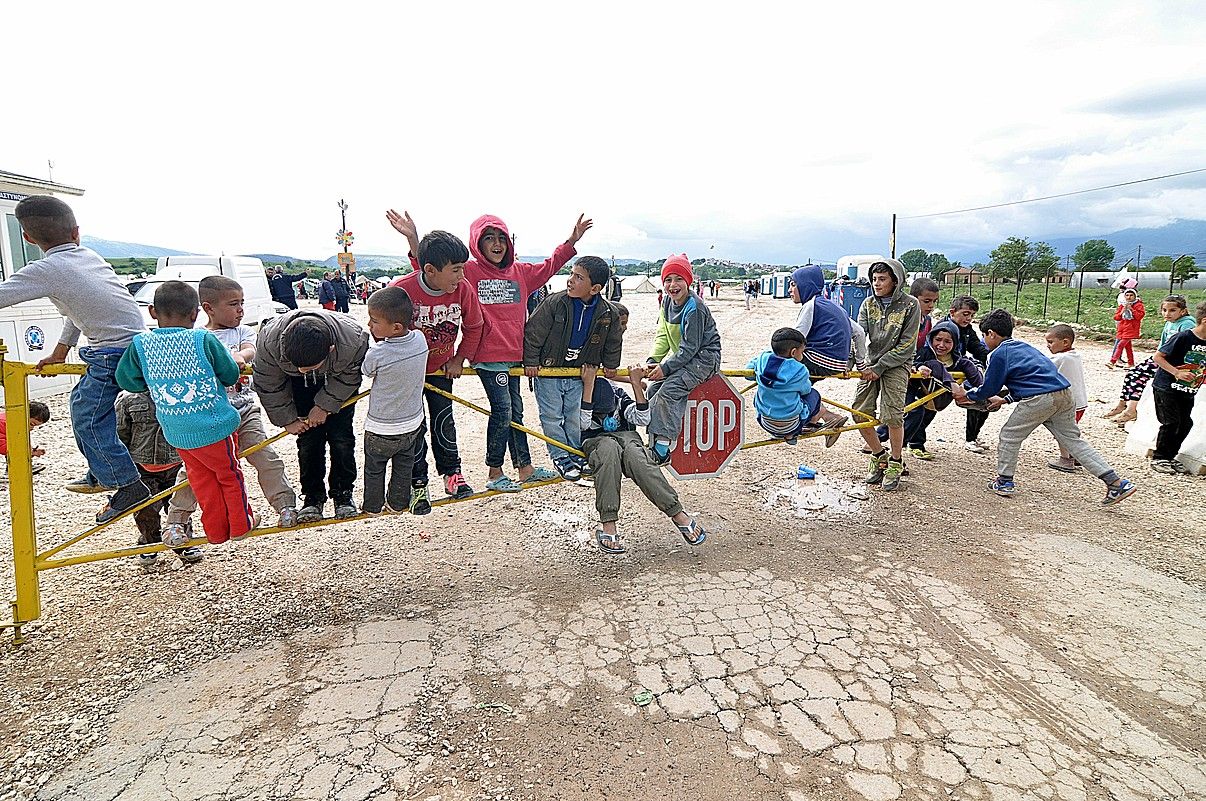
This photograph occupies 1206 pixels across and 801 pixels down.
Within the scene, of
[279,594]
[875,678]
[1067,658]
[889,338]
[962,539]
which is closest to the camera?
[875,678]

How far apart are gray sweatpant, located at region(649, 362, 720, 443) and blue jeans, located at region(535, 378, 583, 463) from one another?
0.56 metres

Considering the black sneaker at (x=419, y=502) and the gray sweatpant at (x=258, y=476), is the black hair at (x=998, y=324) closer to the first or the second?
the black sneaker at (x=419, y=502)

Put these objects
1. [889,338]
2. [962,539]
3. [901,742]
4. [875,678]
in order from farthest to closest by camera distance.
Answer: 1. [889,338]
2. [962,539]
3. [875,678]
4. [901,742]

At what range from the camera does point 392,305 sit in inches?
147

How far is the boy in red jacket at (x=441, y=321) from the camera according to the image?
13.3 feet

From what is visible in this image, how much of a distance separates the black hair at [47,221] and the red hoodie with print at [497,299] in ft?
7.10

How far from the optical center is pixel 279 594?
4.17 metres

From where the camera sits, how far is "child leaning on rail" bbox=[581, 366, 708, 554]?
181 inches

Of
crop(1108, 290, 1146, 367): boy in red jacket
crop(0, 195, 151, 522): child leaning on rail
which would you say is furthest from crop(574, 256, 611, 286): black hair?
crop(1108, 290, 1146, 367): boy in red jacket

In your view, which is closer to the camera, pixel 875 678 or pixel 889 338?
pixel 875 678

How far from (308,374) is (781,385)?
11.4 ft

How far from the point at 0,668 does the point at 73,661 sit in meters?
0.33

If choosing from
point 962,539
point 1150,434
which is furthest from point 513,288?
point 1150,434

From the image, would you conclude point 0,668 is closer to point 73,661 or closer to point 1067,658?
point 73,661
